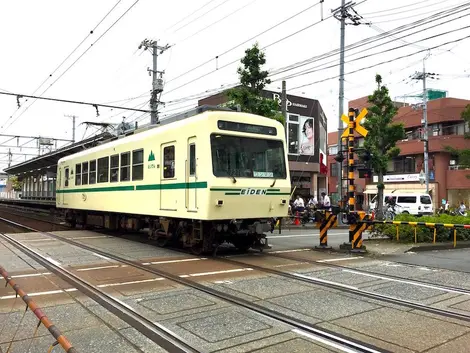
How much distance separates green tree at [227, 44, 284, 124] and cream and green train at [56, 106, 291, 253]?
6532 millimetres

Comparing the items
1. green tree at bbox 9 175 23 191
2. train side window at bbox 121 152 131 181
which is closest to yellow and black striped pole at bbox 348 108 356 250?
train side window at bbox 121 152 131 181

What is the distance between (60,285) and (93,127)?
22.8 m

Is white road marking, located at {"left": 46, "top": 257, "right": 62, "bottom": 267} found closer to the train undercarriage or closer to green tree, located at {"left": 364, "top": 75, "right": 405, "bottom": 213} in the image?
the train undercarriage

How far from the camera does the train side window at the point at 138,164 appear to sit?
12.4 meters

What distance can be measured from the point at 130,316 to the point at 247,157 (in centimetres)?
540

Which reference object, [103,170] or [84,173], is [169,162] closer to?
[103,170]

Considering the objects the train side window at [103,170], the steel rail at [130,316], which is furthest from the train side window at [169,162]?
the train side window at [103,170]

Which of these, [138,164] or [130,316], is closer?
[130,316]

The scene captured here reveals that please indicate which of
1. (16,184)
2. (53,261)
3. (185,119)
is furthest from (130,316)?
(16,184)

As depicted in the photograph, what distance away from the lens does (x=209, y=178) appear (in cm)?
942

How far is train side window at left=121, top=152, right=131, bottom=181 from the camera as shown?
13211 mm

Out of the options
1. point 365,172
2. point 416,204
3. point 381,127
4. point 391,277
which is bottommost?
point 391,277

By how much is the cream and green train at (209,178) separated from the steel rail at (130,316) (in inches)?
118

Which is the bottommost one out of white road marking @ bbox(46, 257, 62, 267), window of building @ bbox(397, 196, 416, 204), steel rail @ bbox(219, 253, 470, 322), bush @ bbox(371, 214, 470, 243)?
steel rail @ bbox(219, 253, 470, 322)
